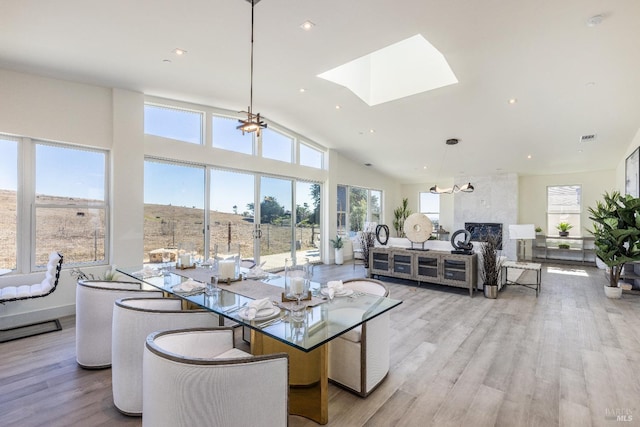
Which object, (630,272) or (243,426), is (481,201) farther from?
(243,426)

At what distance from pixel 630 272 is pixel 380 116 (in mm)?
5575

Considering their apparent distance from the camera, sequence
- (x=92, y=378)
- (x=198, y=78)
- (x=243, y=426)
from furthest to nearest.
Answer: (x=198, y=78)
(x=92, y=378)
(x=243, y=426)

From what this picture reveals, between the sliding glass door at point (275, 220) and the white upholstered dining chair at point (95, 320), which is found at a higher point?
the sliding glass door at point (275, 220)

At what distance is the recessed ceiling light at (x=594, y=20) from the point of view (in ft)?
9.80

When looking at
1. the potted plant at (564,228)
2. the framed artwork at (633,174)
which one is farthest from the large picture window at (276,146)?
the potted plant at (564,228)

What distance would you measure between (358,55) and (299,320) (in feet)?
11.0

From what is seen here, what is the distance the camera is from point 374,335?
2.35 meters

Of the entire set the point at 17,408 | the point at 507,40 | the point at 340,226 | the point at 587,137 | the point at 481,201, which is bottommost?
the point at 17,408

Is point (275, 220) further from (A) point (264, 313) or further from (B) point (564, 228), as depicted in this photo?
(B) point (564, 228)

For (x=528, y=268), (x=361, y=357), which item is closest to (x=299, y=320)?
(x=361, y=357)

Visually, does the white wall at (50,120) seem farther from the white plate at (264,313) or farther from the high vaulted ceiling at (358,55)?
the white plate at (264,313)

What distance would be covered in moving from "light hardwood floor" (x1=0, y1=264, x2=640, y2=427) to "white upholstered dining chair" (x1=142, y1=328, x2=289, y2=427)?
78 centimetres

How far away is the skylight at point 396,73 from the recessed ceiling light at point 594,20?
1.70 meters

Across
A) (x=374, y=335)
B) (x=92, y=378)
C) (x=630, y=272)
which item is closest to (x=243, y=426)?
(x=374, y=335)
